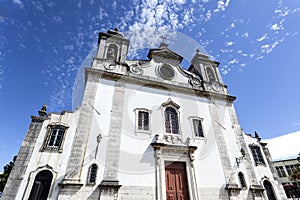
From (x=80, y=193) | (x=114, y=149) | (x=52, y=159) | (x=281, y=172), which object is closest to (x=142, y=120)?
(x=114, y=149)

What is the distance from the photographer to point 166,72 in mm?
13164

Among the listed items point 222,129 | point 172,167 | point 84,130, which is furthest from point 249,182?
point 84,130

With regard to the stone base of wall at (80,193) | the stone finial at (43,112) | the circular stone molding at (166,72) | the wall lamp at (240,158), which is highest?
the circular stone molding at (166,72)

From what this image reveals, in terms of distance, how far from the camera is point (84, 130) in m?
8.57

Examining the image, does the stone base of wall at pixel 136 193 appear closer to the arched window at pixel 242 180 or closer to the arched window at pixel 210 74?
the arched window at pixel 242 180

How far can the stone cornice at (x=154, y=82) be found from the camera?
10.7 meters

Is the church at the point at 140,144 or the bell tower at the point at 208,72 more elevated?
the bell tower at the point at 208,72

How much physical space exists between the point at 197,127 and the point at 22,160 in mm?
9656

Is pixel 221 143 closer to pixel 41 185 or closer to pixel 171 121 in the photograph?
pixel 171 121

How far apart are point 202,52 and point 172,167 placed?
1177 centimetres

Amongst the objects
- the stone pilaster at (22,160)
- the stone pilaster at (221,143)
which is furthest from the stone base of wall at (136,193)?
the stone pilaster at (221,143)

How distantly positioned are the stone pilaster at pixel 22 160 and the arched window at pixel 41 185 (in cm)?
57

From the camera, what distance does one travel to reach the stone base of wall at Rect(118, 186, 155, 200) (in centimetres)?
758

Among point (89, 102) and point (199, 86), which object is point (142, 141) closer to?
point (89, 102)
